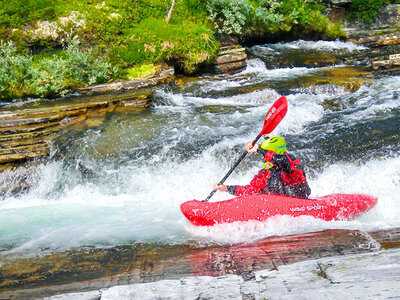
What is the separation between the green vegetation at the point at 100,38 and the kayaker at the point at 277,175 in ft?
16.0

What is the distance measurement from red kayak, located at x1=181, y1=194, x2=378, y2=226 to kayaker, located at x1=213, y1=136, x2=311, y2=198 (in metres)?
0.17

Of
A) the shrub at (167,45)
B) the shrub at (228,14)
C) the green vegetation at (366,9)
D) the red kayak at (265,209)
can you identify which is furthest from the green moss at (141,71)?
the green vegetation at (366,9)

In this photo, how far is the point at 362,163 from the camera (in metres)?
5.80

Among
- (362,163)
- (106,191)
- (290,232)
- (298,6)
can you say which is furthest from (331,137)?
(298,6)

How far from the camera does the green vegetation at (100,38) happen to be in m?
8.23

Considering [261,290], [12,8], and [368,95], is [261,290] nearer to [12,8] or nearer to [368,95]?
[368,95]

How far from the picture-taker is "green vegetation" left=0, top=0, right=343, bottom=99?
8.23 meters

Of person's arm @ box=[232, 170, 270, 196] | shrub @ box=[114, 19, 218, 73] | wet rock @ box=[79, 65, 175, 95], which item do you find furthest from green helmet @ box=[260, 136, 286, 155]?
shrub @ box=[114, 19, 218, 73]

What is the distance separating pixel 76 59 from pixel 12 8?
7.16 feet

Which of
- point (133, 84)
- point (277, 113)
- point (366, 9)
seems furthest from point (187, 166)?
point (366, 9)

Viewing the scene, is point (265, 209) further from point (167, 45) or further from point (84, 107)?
point (167, 45)

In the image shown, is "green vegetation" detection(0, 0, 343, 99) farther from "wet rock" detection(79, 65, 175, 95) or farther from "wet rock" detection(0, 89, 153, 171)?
"wet rock" detection(0, 89, 153, 171)

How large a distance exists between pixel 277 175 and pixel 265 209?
444 millimetres

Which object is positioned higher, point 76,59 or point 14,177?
point 76,59
